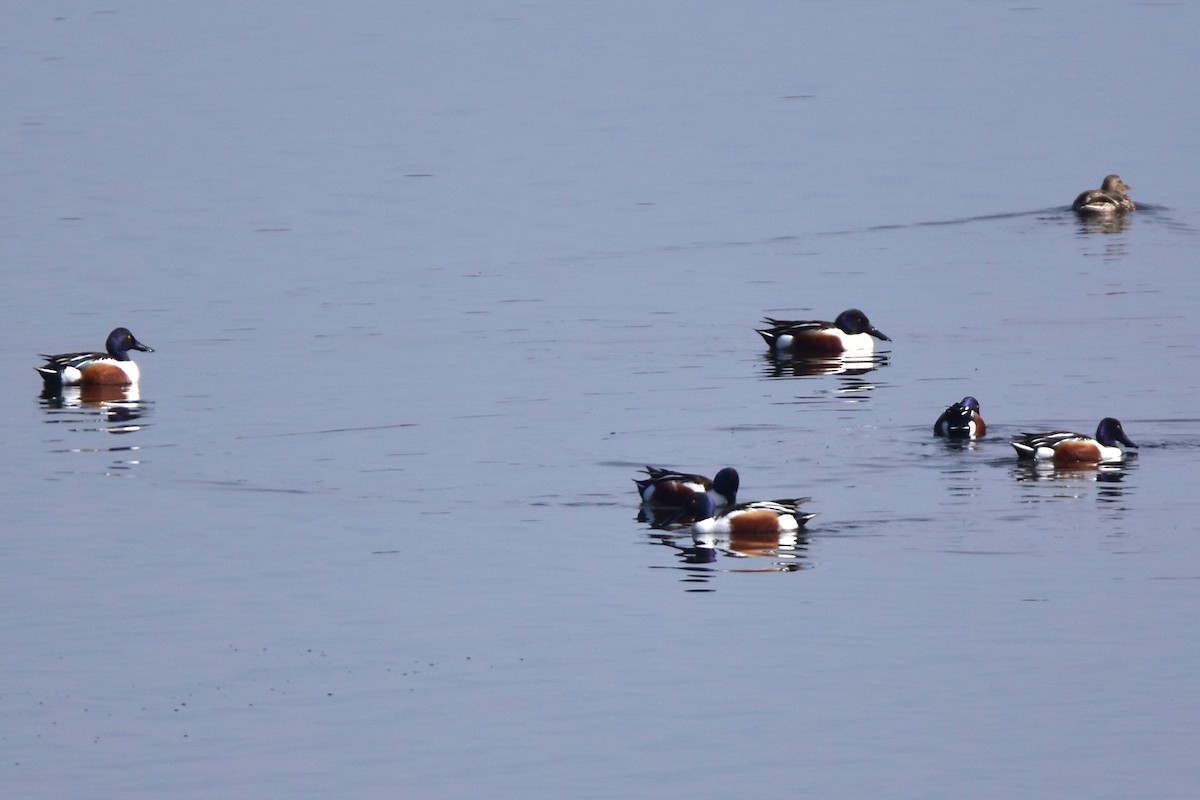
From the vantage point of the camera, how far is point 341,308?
34.6 meters

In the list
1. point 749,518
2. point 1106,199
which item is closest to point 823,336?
point 749,518

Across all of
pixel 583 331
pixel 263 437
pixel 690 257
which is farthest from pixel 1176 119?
pixel 263 437

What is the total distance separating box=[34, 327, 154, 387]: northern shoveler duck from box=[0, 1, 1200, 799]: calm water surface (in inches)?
18.5

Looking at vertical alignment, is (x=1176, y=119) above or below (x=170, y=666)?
above

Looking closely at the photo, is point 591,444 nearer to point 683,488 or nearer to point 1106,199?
point 683,488

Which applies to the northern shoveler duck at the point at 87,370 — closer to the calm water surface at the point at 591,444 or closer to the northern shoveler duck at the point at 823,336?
the calm water surface at the point at 591,444

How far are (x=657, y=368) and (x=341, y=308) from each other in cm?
751

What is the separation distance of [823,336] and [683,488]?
10.8m

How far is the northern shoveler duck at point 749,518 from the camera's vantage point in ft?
64.4

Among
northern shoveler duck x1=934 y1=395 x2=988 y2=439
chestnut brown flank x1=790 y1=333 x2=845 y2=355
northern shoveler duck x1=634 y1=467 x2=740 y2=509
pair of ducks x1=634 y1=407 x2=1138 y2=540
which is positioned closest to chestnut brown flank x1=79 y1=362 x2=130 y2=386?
chestnut brown flank x1=790 y1=333 x2=845 y2=355

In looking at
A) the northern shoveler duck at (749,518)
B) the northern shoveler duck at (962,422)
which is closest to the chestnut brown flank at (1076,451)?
the northern shoveler duck at (962,422)

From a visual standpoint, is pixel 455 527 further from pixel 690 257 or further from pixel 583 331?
pixel 690 257

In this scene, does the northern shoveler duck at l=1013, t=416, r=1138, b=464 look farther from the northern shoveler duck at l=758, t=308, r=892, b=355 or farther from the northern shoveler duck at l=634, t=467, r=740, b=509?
the northern shoveler duck at l=758, t=308, r=892, b=355

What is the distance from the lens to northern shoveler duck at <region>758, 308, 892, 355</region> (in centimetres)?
3064
